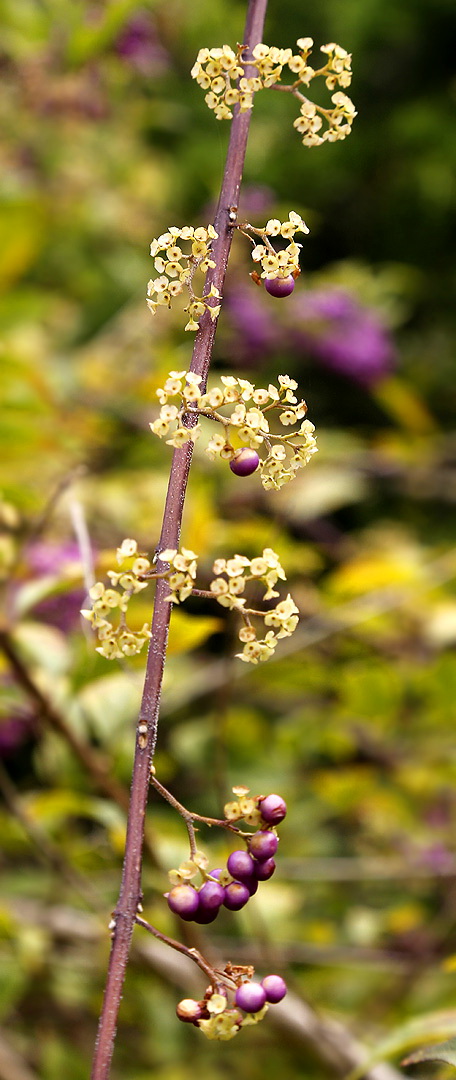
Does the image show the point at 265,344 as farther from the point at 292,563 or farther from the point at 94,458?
the point at 292,563

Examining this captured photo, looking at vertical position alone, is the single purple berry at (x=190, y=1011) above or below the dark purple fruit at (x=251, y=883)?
below

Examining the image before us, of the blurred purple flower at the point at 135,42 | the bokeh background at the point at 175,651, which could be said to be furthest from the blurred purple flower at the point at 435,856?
the blurred purple flower at the point at 135,42

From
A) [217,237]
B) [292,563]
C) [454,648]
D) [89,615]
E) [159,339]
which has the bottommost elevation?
[89,615]

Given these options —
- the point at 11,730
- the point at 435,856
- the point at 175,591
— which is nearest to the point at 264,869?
the point at 175,591

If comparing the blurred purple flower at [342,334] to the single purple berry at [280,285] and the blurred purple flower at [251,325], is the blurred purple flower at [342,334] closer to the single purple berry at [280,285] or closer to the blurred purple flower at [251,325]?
the blurred purple flower at [251,325]

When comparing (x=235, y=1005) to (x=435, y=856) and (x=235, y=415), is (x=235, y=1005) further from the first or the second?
(x=435, y=856)

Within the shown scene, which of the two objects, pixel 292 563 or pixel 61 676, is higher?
pixel 292 563

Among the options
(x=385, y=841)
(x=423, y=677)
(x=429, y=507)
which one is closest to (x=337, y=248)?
(x=429, y=507)
